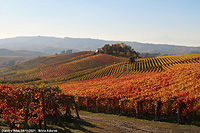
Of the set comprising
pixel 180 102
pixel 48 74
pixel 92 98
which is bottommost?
pixel 48 74

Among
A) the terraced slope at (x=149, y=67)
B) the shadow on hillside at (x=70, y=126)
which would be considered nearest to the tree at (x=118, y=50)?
the terraced slope at (x=149, y=67)

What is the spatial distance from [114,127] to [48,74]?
332 feet

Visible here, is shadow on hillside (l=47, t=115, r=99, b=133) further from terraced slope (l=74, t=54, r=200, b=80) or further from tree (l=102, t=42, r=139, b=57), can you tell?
tree (l=102, t=42, r=139, b=57)

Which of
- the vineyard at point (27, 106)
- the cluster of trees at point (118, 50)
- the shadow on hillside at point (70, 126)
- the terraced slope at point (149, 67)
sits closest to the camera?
the vineyard at point (27, 106)

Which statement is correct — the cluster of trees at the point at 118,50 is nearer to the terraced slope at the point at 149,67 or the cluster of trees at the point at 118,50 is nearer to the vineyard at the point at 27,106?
the terraced slope at the point at 149,67

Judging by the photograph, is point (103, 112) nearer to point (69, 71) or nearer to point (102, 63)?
point (69, 71)

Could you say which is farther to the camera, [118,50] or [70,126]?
[118,50]

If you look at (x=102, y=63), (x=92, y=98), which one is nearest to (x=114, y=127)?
(x=92, y=98)

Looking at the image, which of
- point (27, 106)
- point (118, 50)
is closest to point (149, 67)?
point (27, 106)

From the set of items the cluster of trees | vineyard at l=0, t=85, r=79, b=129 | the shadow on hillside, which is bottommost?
the shadow on hillside

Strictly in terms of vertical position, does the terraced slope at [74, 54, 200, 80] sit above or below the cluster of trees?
below

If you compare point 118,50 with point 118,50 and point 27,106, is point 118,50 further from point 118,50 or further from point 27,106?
point 27,106

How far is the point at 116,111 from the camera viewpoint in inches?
857

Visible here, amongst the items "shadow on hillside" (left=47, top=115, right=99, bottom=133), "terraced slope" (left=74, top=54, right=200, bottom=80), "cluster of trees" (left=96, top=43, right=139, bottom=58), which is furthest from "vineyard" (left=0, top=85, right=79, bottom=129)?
"cluster of trees" (left=96, top=43, right=139, bottom=58)
